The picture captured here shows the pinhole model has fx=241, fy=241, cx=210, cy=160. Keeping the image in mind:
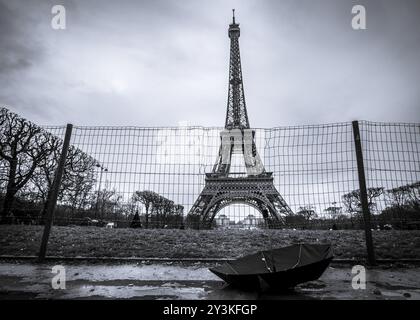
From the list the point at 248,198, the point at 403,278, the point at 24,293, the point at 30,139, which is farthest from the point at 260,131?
the point at 30,139

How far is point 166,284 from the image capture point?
3.20 metres

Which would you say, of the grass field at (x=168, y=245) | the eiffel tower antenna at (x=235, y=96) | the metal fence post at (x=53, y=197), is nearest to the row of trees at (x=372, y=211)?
the grass field at (x=168, y=245)

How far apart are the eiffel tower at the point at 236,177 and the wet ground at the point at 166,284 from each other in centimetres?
272

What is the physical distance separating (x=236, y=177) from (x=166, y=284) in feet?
37.8

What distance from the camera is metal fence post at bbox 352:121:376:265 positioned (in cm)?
440

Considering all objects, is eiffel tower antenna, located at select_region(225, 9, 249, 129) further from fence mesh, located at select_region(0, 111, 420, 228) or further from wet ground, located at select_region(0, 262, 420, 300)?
wet ground, located at select_region(0, 262, 420, 300)

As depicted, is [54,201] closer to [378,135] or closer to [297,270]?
[297,270]

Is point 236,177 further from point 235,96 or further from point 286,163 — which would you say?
point 235,96

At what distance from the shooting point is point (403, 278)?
3.43 meters

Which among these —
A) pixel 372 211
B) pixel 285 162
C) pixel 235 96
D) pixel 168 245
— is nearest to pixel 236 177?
pixel 285 162

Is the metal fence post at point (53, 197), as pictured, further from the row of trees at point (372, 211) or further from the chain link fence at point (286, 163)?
the row of trees at point (372, 211)
